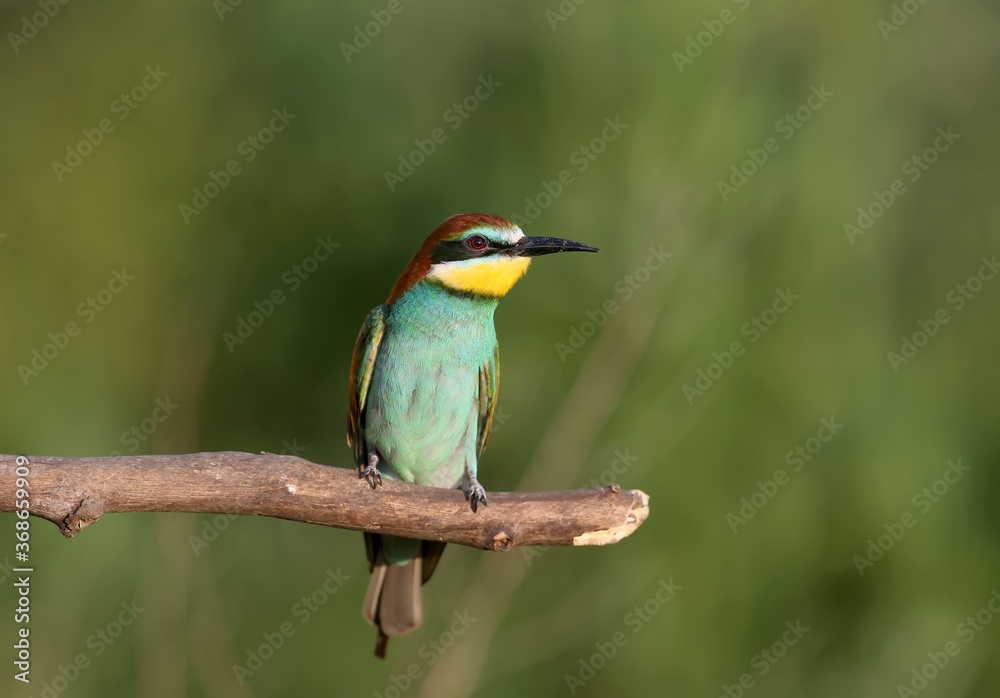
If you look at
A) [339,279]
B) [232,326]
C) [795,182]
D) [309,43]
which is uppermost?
[795,182]

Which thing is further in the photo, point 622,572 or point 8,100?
point 8,100

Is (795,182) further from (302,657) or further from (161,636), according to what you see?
(161,636)

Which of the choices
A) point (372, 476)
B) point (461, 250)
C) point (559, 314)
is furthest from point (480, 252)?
point (559, 314)

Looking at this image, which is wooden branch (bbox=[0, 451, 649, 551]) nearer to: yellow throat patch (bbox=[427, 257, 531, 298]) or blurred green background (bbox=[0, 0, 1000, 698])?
yellow throat patch (bbox=[427, 257, 531, 298])

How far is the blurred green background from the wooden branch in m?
1.15

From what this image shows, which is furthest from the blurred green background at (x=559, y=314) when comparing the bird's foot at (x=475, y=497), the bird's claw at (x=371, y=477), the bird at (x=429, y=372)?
the bird's claw at (x=371, y=477)

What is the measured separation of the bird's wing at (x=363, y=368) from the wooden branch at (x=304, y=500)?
558mm

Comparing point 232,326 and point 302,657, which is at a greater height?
point 232,326

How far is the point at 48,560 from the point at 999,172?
4134 mm

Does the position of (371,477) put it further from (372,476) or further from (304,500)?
(304,500)

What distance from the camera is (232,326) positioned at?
3.94 m

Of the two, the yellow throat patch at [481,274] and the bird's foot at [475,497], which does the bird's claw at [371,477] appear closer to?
the bird's foot at [475,497]

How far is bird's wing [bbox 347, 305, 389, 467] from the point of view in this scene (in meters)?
Answer: 2.94

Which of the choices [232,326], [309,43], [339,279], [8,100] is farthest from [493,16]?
[8,100]
